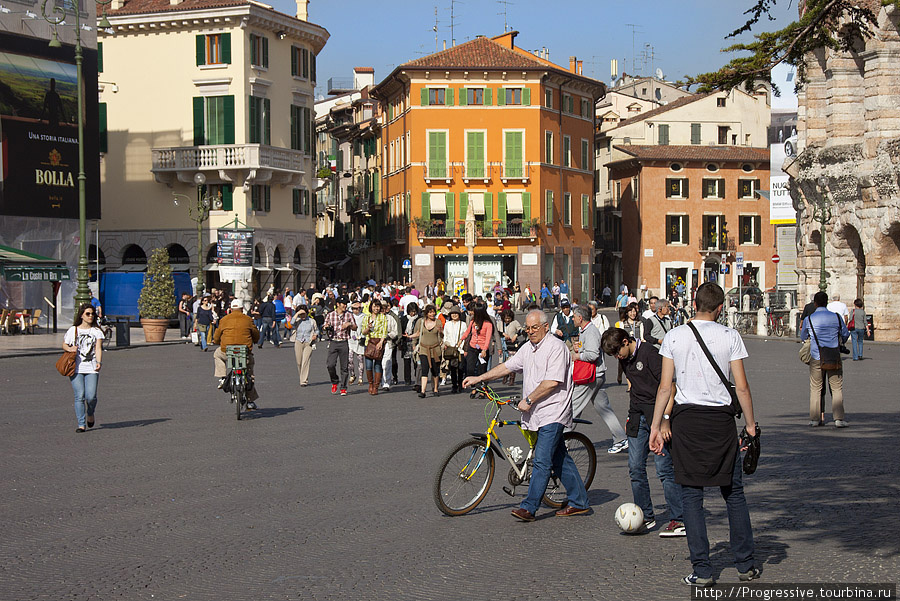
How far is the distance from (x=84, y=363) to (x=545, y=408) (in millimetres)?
7769

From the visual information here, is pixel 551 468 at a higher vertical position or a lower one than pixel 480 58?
lower

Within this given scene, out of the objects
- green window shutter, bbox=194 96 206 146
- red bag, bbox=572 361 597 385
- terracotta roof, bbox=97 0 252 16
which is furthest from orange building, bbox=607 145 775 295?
red bag, bbox=572 361 597 385

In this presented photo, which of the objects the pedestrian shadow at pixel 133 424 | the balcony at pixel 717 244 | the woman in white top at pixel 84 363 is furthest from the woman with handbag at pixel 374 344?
the balcony at pixel 717 244

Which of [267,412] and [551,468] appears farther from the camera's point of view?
[267,412]

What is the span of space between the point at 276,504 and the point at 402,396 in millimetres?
10455

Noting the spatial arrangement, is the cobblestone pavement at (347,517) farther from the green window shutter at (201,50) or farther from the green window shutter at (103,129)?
the green window shutter at (103,129)

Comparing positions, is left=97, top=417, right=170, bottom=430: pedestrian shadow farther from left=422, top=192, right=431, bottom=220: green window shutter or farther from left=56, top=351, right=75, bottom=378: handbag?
left=422, top=192, right=431, bottom=220: green window shutter

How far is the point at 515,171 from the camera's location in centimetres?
6650

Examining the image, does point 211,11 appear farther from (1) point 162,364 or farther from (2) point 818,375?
(2) point 818,375

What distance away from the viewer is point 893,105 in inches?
1423

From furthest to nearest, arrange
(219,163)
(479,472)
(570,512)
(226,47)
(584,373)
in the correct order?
(226,47) → (219,163) → (584,373) → (479,472) → (570,512)

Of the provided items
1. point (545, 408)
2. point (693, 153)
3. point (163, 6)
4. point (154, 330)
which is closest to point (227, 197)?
point (163, 6)

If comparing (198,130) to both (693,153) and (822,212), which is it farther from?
(693,153)

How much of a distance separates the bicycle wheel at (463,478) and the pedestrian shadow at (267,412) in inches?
291
